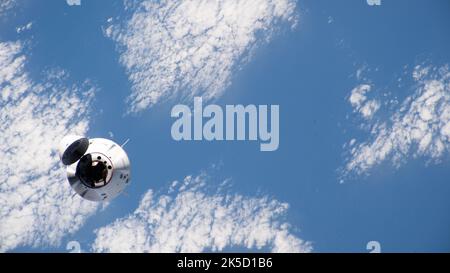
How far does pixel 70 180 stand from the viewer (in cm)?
2766

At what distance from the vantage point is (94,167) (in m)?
27.6

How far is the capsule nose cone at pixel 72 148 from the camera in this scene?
26672mm

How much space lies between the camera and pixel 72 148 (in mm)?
26891

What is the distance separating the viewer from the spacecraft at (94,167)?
2728 cm

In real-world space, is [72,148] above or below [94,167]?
above

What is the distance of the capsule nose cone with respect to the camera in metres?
26.7

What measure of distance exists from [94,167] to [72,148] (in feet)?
Result: 5.22

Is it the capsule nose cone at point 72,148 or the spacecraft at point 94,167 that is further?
the spacecraft at point 94,167

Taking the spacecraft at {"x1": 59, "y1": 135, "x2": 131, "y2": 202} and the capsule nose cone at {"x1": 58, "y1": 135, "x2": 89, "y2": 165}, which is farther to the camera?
the spacecraft at {"x1": 59, "y1": 135, "x2": 131, "y2": 202}

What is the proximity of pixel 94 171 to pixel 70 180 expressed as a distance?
1.41 m

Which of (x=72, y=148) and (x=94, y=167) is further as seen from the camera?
(x=94, y=167)
